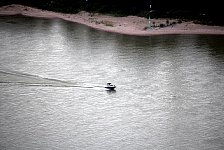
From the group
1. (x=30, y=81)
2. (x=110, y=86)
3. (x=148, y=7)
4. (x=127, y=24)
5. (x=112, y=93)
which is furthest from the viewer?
(x=148, y=7)

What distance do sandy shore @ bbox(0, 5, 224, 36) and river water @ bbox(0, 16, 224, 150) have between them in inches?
77.9

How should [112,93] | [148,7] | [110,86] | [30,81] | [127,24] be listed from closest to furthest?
1. [112,93]
2. [110,86]
3. [30,81]
4. [127,24]
5. [148,7]

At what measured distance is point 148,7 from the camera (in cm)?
4853

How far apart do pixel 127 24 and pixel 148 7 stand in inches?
257

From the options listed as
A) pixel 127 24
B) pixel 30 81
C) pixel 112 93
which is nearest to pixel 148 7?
pixel 127 24

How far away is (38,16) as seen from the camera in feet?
166

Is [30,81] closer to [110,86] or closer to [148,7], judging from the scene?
[110,86]

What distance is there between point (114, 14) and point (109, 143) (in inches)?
1297

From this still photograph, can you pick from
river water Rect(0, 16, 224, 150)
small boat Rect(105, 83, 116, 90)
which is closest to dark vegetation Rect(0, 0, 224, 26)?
river water Rect(0, 16, 224, 150)

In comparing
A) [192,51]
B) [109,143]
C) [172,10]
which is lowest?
[109,143]

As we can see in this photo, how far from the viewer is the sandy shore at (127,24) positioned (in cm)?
3975

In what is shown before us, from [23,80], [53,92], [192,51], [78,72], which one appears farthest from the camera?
[192,51]

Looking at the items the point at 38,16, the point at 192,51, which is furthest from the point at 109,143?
the point at 38,16

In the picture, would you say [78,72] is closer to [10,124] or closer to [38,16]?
[10,124]
